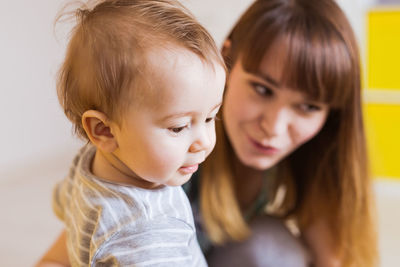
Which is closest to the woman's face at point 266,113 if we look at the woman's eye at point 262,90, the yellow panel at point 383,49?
the woman's eye at point 262,90

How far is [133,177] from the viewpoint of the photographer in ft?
1.76

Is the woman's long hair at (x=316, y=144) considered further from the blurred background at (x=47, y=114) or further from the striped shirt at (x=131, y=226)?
the striped shirt at (x=131, y=226)

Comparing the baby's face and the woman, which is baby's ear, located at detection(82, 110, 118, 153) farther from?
the woman

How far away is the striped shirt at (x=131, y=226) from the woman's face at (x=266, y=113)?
406 millimetres

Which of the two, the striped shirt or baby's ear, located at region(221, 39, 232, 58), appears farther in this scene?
baby's ear, located at region(221, 39, 232, 58)

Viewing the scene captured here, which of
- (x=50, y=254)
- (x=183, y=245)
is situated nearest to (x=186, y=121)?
(x=183, y=245)

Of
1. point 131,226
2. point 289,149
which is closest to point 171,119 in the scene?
point 131,226

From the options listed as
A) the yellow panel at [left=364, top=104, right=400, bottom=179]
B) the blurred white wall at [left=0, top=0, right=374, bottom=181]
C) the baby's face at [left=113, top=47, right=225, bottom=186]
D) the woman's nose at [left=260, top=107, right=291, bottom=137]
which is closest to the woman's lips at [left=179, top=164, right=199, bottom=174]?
the baby's face at [left=113, top=47, right=225, bottom=186]

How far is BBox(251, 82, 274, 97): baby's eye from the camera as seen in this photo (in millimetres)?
915

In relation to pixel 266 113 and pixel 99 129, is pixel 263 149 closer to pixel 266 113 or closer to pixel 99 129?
pixel 266 113

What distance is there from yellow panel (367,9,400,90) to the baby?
167cm

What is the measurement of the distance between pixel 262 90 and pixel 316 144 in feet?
0.93

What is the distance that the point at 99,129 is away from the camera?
487 mm

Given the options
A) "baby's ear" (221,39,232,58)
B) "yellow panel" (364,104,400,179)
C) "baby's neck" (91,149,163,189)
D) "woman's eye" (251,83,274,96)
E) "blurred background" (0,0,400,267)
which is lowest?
"yellow panel" (364,104,400,179)
